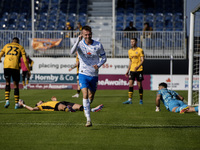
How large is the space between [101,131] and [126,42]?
60.8 ft

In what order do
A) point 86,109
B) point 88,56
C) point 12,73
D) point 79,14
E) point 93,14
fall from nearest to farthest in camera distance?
point 86,109 < point 88,56 < point 12,73 < point 79,14 < point 93,14

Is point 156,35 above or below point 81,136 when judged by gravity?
above

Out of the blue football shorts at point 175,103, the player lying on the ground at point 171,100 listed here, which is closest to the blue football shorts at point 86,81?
the player lying on the ground at point 171,100

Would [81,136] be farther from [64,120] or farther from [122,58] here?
[122,58]

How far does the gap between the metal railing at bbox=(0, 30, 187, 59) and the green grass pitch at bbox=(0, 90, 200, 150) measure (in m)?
15.1

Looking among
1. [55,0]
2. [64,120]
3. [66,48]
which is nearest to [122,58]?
[66,48]

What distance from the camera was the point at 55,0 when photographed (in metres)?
32.7

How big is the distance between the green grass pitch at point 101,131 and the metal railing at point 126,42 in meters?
15.1

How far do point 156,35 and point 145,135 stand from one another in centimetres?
1887

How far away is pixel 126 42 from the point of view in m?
25.6

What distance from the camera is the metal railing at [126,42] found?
25203 millimetres

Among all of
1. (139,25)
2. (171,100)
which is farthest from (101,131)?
(139,25)

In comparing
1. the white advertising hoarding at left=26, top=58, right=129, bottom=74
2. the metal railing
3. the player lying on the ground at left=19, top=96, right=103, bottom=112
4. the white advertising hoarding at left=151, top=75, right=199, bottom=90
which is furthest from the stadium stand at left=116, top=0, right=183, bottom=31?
the player lying on the ground at left=19, top=96, right=103, bottom=112

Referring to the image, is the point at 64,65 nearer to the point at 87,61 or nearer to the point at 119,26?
the point at 119,26
